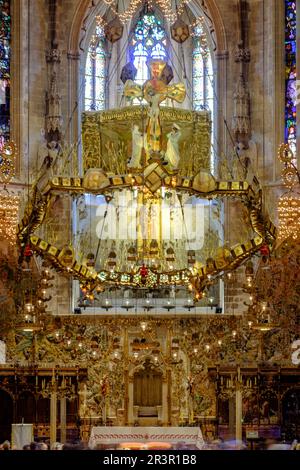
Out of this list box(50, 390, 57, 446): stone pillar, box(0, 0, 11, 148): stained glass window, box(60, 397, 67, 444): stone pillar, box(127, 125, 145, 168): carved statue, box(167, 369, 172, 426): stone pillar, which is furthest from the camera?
box(0, 0, 11, 148): stained glass window

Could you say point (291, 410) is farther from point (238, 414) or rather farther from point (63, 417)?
point (63, 417)

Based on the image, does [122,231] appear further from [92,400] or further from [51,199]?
[51,199]

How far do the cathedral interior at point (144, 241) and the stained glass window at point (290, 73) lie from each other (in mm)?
52

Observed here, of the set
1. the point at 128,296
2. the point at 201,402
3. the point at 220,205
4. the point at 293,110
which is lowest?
the point at 201,402

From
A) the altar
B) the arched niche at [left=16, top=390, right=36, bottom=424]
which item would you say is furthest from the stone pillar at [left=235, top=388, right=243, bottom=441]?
the arched niche at [left=16, top=390, right=36, bottom=424]

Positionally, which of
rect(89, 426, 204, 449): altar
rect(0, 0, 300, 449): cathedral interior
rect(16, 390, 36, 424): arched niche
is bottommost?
rect(89, 426, 204, 449): altar

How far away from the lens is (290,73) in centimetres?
4806

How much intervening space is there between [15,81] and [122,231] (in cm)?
Result: 642

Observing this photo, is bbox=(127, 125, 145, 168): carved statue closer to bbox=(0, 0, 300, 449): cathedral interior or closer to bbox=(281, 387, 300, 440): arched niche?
bbox=(0, 0, 300, 449): cathedral interior

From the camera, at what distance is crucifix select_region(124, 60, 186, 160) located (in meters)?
33.8

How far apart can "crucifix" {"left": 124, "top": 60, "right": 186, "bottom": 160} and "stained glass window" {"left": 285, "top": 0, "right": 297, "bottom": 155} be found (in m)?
13.7

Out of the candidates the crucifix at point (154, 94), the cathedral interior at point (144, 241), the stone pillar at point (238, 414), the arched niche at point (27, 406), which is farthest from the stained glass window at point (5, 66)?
the crucifix at point (154, 94)
